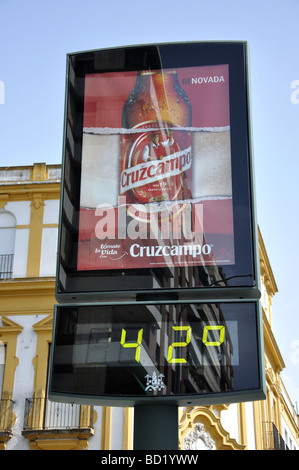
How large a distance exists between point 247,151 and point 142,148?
1307 mm

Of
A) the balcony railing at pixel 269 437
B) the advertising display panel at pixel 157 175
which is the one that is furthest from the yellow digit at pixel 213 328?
the balcony railing at pixel 269 437

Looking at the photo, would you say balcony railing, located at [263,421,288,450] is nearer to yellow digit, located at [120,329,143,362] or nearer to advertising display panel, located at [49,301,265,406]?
advertising display panel, located at [49,301,265,406]

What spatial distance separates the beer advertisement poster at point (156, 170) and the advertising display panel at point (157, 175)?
0.04ft

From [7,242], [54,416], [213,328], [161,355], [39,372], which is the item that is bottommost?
[161,355]

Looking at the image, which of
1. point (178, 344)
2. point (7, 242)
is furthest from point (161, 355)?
point (7, 242)

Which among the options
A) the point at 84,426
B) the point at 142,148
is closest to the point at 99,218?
the point at 142,148

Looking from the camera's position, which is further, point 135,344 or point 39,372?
point 39,372

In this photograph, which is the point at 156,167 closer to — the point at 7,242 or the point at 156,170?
the point at 156,170

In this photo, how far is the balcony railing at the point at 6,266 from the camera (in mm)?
22234

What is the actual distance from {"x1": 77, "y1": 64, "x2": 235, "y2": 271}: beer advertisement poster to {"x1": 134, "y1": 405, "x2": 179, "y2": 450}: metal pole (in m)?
1.65

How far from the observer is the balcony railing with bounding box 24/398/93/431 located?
20.0 metres

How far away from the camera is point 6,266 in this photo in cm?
2234

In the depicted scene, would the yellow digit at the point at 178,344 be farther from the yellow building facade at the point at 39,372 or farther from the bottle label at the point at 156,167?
the yellow building facade at the point at 39,372

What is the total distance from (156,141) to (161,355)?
2.84m
